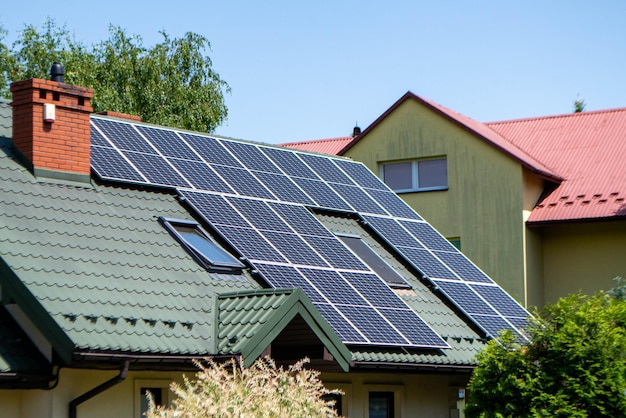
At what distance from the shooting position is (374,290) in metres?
19.0

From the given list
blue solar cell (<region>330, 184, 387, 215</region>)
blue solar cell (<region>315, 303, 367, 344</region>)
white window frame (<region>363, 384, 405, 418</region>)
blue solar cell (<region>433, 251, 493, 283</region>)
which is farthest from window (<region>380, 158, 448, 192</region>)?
blue solar cell (<region>315, 303, 367, 344</region>)

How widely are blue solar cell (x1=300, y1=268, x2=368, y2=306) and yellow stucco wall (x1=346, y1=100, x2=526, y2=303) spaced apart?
16.3 meters

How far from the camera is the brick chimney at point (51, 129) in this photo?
57.6 ft

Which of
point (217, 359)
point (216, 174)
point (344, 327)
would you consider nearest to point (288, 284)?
point (344, 327)

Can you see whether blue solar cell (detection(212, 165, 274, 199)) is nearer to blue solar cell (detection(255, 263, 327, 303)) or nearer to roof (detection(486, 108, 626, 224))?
blue solar cell (detection(255, 263, 327, 303))

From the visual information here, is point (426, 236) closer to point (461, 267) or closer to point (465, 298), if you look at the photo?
point (461, 267)

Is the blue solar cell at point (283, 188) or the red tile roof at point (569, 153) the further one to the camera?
the red tile roof at point (569, 153)

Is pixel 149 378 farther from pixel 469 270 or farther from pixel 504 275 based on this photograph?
pixel 504 275

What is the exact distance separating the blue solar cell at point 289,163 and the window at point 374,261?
212 centimetres

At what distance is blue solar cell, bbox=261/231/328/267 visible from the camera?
18.7 metres

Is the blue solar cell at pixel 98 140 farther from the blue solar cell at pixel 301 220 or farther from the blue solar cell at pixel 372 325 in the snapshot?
the blue solar cell at pixel 372 325

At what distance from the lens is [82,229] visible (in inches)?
657

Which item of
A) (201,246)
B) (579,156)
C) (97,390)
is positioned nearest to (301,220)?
(201,246)

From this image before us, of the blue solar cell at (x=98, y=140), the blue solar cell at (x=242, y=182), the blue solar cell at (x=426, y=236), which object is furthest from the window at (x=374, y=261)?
the blue solar cell at (x=98, y=140)
